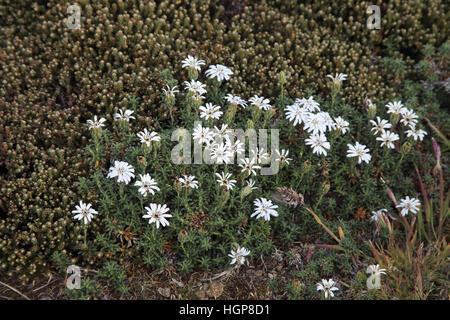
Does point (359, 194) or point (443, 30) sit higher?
point (443, 30)

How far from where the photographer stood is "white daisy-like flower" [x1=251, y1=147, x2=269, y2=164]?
419cm

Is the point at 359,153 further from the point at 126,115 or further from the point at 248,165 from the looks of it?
the point at 126,115

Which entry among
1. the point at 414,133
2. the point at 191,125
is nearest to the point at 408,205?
the point at 414,133

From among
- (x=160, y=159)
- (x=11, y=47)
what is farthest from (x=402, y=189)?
(x=11, y=47)

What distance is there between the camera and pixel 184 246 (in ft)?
13.7

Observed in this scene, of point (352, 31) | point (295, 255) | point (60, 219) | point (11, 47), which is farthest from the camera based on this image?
point (352, 31)

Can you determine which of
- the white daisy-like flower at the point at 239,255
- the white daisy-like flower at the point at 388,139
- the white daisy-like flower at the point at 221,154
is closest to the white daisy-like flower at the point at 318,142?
the white daisy-like flower at the point at 388,139

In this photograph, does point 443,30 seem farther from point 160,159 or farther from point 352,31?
point 160,159

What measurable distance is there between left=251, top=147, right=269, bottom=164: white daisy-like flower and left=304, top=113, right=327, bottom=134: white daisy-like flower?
50 cm

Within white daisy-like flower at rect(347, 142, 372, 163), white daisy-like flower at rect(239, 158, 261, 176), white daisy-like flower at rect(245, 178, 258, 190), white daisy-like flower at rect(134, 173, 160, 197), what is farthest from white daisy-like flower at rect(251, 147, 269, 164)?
white daisy-like flower at rect(134, 173, 160, 197)

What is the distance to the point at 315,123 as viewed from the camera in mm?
4371

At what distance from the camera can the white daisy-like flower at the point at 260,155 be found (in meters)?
4.19

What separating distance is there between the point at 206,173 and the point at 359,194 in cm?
167

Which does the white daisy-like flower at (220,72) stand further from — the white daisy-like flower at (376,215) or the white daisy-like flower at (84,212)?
the white daisy-like flower at (376,215)
